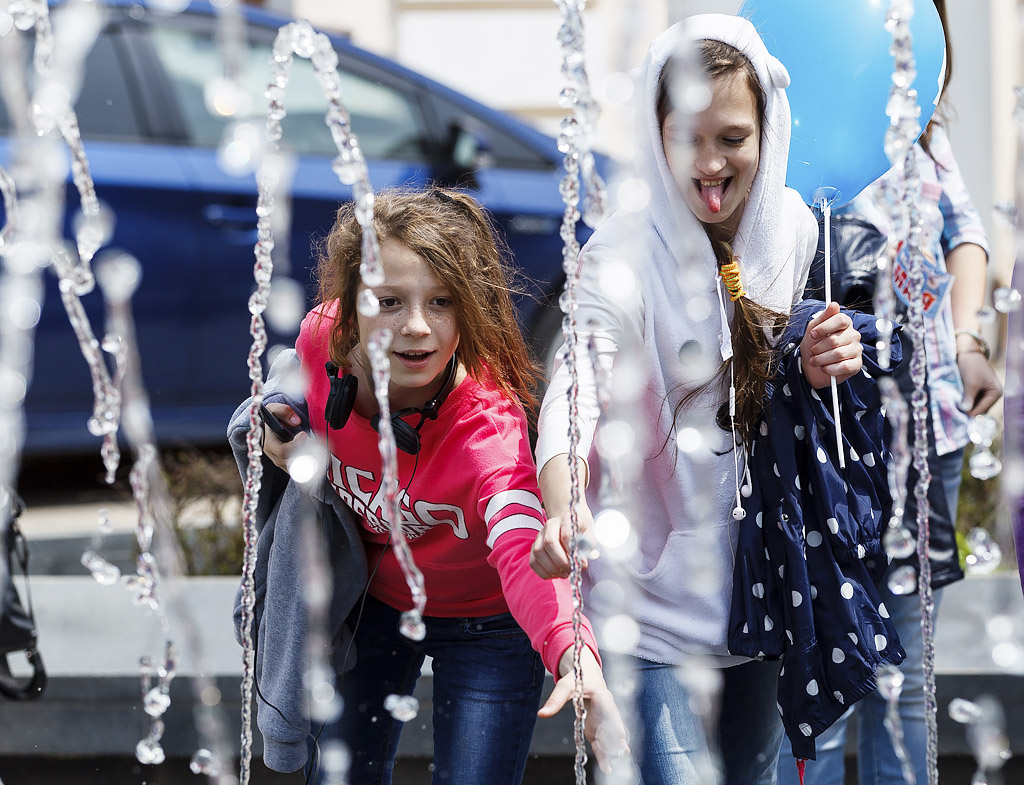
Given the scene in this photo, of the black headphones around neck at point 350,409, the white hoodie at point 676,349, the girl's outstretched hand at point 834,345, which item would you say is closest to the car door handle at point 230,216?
the black headphones around neck at point 350,409

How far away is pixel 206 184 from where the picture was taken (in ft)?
12.7

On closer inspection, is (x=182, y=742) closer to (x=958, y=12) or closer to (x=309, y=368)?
(x=309, y=368)

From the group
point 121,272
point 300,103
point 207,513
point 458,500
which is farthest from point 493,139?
point 458,500

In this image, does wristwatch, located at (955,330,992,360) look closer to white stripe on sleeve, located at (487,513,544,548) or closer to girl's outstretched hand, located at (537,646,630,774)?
white stripe on sleeve, located at (487,513,544,548)

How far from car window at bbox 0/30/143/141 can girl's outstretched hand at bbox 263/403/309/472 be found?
234cm

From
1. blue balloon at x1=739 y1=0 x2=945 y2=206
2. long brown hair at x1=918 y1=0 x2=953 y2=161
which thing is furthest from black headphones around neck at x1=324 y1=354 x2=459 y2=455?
long brown hair at x1=918 y1=0 x2=953 y2=161

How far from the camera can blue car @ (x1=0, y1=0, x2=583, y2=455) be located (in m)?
3.83

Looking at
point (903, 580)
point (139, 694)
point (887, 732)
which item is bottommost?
point (139, 694)

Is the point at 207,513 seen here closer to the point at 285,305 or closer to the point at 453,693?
the point at 285,305

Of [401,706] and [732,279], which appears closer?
[732,279]

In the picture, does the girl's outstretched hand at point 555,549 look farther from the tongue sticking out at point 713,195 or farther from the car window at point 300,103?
the car window at point 300,103

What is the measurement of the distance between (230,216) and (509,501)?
2.40 meters

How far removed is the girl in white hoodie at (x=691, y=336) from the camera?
1.70m

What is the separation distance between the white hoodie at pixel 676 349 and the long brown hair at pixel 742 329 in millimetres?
13
